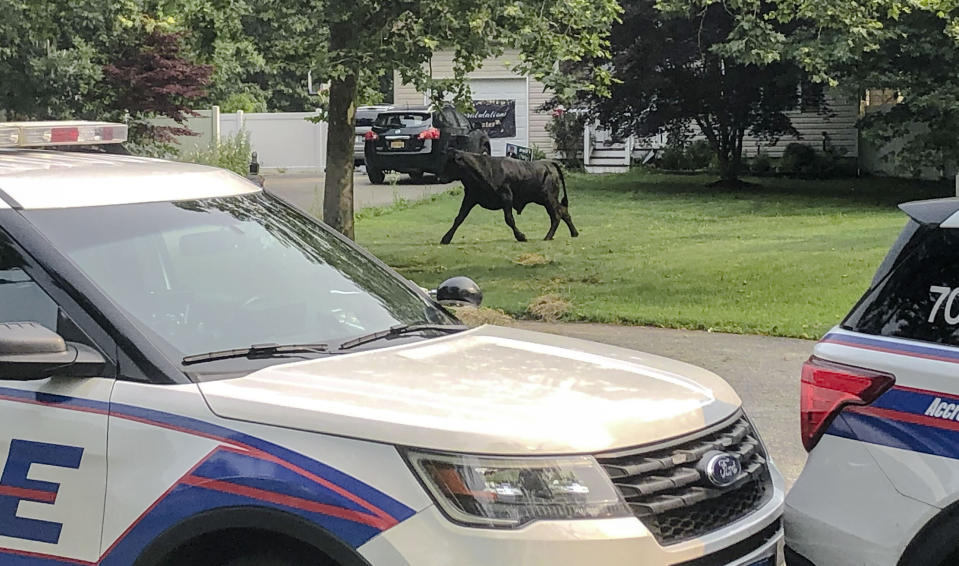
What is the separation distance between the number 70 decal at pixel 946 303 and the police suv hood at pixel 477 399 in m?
0.70

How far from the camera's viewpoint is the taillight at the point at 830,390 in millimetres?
3551

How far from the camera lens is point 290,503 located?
9.30 feet

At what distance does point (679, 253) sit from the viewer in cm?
1453

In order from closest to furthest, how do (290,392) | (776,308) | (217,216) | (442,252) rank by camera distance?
(290,392), (217,216), (776,308), (442,252)

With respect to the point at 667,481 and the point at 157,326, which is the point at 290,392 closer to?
the point at 157,326

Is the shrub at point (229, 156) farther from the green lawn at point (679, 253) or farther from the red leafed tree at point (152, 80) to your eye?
the green lawn at point (679, 253)

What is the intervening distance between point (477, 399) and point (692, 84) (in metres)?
22.1

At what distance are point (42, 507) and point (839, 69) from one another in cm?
2089

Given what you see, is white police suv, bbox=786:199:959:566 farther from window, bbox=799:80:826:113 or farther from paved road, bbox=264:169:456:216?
window, bbox=799:80:826:113

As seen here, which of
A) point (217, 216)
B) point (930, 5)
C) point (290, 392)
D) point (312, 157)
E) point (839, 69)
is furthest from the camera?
point (312, 157)

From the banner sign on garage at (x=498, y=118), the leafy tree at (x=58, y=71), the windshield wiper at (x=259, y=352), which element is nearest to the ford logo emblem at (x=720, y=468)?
the windshield wiper at (x=259, y=352)

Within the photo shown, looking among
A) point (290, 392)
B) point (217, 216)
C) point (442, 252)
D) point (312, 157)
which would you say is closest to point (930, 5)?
point (442, 252)

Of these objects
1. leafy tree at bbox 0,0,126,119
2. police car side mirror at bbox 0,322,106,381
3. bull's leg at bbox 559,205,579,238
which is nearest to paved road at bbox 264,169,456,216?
bull's leg at bbox 559,205,579,238

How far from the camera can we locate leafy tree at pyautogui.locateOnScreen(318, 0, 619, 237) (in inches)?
425
